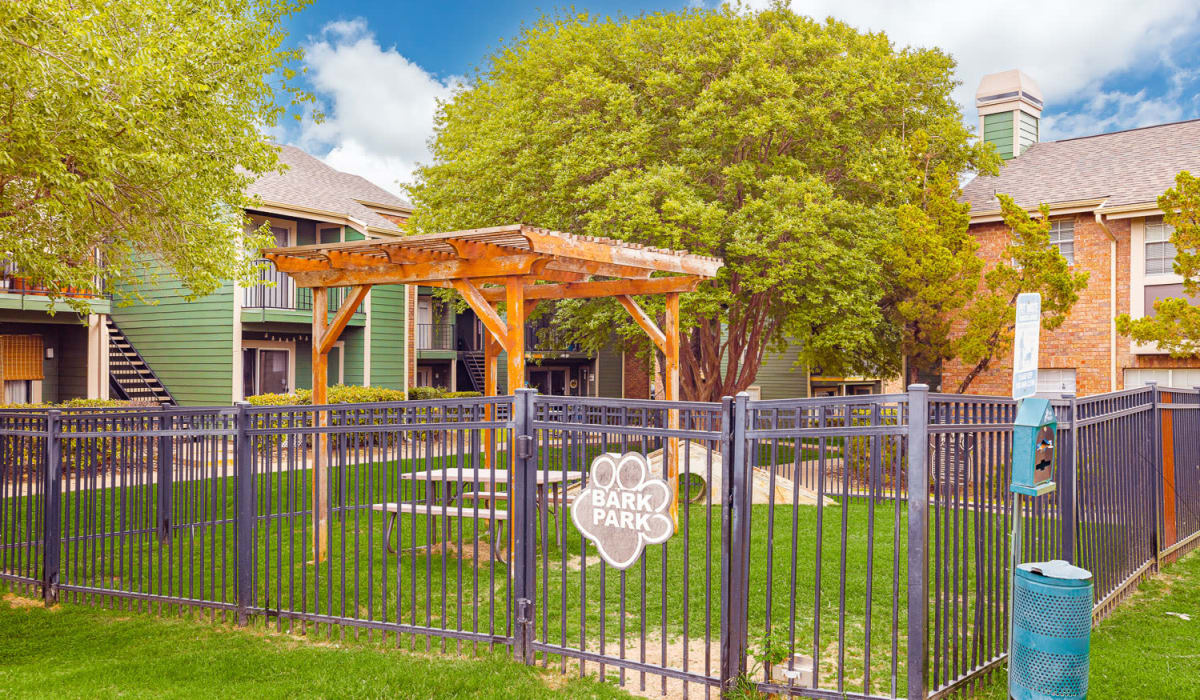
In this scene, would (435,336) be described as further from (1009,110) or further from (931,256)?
(1009,110)

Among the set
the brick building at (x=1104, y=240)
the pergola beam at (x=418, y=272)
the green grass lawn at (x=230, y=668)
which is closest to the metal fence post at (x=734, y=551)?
the green grass lawn at (x=230, y=668)

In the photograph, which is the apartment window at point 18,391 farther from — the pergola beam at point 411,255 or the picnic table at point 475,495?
the pergola beam at point 411,255

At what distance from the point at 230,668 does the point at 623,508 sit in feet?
9.12

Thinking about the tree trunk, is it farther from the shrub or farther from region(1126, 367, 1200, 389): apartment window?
region(1126, 367, 1200, 389): apartment window

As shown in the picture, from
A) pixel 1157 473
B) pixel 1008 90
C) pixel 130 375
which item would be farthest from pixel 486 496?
pixel 1008 90

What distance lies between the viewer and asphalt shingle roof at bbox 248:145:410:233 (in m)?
23.0

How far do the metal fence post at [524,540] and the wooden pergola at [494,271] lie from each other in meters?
1.22

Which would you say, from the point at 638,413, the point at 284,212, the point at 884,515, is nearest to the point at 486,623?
the point at 638,413

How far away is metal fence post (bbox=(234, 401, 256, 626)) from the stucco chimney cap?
81.5 ft

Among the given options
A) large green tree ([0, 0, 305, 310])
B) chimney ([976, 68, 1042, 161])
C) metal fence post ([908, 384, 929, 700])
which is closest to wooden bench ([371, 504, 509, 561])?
metal fence post ([908, 384, 929, 700])

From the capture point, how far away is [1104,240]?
20.6 metres

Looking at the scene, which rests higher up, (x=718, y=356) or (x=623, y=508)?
(x=718, y=356)

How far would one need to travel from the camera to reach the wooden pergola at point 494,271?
7980 millimetres

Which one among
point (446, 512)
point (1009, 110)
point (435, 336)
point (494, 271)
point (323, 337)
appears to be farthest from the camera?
point (435, 336)
